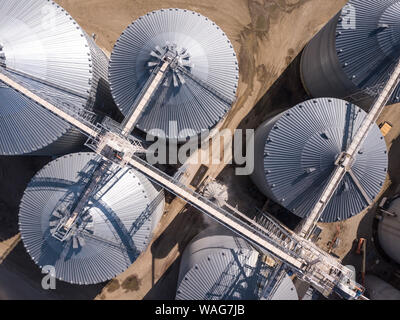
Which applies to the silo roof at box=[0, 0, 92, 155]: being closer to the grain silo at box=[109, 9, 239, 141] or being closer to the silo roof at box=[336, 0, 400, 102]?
the grain silo at box=[109, 9, 239, 141]

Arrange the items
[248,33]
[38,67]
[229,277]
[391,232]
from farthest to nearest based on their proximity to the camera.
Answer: [248,33] → [391,232] → [229,277] → [38,67]

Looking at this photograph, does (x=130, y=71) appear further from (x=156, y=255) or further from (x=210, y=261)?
(x=156, y=255)

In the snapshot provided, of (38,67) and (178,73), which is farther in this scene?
(38,67)

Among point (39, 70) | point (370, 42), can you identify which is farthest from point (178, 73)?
point (370, 42)

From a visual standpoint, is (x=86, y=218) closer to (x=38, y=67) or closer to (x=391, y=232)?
(x=38, y=67)

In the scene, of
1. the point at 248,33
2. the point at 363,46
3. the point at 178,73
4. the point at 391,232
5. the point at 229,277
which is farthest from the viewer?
the point at 248,33

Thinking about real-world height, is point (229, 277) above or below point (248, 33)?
below

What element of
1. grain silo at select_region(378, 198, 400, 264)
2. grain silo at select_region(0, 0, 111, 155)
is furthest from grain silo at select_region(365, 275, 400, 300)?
grain silo at select_region(0, 0, 111, 155)
